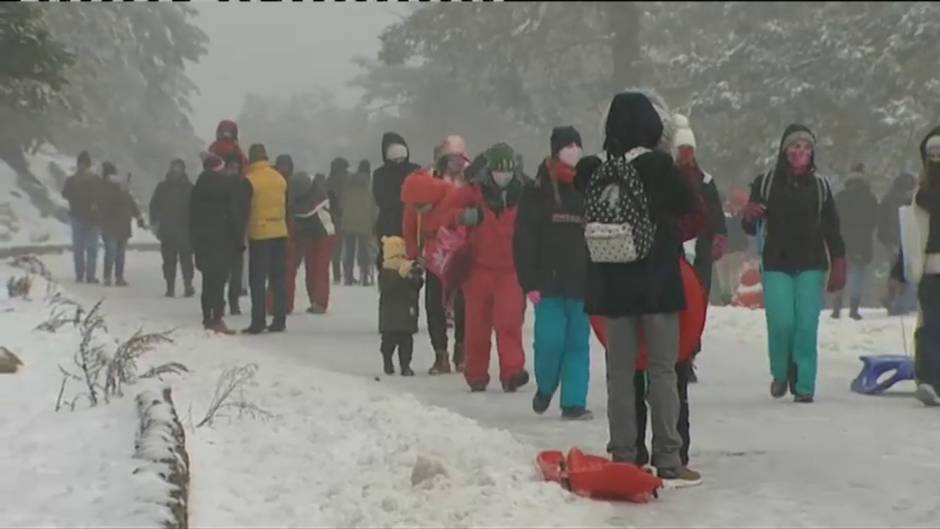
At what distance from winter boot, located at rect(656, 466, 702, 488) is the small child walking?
14.6ft

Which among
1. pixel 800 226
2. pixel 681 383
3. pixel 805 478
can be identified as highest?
pixel 800 226

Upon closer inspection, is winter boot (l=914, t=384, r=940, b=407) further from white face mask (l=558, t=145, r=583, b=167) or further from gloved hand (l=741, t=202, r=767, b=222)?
white face mask (l=558, t=145, r=583, b=167)

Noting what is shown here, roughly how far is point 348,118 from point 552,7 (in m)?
1.84

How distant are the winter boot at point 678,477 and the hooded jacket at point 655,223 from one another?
2.56 feet

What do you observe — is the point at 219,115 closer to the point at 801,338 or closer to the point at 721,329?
the point at 801,338

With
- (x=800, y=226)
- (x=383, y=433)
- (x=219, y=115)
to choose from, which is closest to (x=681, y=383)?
(x=383, y=433)

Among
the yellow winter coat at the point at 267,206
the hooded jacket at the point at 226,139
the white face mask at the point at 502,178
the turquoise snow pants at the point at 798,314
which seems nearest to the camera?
the hooded jacket at the point at 226,139

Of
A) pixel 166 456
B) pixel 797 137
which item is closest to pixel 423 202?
pixel 166 456

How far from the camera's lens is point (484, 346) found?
9.45 metres

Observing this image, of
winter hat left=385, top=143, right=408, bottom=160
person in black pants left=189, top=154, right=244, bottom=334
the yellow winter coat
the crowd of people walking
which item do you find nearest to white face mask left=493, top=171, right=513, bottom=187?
the crowd of people walking

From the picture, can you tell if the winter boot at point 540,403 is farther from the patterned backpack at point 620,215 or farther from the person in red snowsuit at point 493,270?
the patterned backpack at point 620,215

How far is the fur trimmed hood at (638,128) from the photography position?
193 inches

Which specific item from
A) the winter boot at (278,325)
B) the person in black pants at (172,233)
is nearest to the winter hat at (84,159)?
the person in black pants at (172,233)

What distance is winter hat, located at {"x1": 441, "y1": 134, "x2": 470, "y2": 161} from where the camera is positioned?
4.21m
